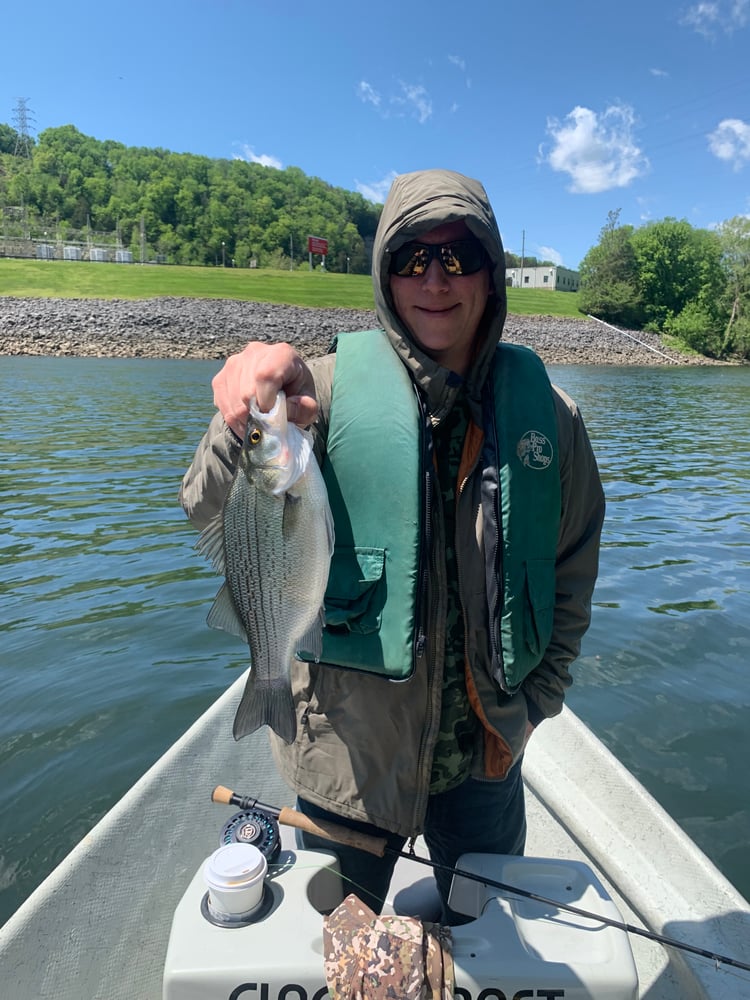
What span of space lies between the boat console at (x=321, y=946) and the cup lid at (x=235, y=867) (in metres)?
0.12

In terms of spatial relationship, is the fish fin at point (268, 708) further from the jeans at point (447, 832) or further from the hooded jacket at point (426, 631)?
the jeans at point (447, 832)

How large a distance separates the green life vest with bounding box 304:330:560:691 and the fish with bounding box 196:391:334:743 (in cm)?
19

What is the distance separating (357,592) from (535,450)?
822 mm

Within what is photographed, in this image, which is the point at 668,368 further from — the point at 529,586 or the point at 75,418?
the point at 529,586

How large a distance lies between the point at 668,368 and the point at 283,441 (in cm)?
5759

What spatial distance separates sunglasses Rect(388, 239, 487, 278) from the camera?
2.27 m

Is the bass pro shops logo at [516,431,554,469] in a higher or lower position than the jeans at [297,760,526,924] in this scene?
higher

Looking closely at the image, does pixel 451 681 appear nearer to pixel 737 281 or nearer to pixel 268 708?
pixel 268 708

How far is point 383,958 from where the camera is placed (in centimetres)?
192

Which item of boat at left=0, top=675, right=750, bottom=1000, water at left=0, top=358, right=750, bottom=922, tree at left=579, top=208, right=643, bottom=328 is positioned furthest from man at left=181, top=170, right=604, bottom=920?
tree at left=579, top=208, right=643, bottom=328

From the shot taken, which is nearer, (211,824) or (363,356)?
(363,356)

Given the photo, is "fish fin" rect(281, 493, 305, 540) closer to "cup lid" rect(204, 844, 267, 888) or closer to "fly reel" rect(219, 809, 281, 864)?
"cup lid" rect(204, 844, 267, 888)

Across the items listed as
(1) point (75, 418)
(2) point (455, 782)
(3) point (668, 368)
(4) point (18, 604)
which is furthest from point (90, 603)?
(3) point (668, 368)

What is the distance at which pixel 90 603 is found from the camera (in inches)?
287
